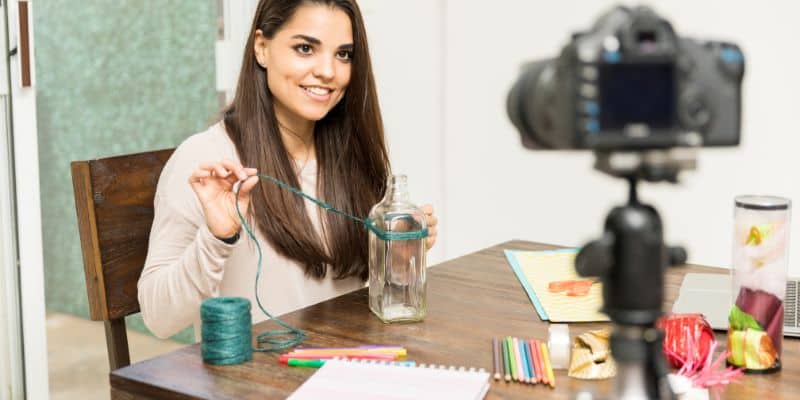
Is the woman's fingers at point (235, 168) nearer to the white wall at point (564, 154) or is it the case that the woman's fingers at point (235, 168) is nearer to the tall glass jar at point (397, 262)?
the tall glass jar at point (397, 262)

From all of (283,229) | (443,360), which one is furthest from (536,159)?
(443,360)

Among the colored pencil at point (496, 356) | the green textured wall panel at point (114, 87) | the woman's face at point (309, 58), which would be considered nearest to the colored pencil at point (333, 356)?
the colored pencil at point (496, 356)

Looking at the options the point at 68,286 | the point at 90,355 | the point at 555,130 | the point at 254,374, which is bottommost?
the point at 90,355

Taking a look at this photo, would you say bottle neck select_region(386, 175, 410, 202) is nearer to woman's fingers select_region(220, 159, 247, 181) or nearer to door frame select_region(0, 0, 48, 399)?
woman's fingers select_region(220, 159, 247, 181)

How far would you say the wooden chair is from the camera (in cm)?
144

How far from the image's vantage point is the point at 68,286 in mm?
2885

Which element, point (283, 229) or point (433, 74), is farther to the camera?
point (433, 74)

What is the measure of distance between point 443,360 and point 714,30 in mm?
1744

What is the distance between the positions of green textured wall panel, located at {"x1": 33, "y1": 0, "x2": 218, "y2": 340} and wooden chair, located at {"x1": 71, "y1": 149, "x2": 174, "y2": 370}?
1.26m

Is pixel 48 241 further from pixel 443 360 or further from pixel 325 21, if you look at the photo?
pixel 443 360

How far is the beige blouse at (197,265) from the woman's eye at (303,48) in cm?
21

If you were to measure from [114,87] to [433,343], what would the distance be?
1.90 meters

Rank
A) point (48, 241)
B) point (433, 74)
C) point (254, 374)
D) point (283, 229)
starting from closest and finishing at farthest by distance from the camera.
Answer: point (254, 374)
point (283, 229)
point (48, 241)
point (433, 74)

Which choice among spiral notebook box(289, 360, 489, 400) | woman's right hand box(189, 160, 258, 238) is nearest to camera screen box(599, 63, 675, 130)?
spiral notebook box(289, 360, 489, 400)
